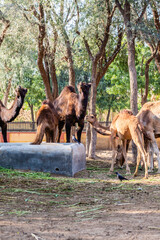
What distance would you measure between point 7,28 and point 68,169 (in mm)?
8293

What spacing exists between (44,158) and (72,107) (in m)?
2.48

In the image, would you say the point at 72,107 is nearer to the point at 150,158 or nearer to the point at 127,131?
the point at 127,131

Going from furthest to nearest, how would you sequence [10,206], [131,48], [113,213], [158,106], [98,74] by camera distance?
[98,74] → [131,48] → [158,106] → [10,206] → [113,213]

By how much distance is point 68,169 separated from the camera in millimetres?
10594

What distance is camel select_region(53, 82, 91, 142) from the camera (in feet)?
39.7

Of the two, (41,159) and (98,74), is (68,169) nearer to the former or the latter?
(41,159)

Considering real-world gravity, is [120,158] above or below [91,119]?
below

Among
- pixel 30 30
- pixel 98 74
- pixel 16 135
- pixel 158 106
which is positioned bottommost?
pixel 16 135

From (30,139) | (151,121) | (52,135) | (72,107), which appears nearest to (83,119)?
(72,107)

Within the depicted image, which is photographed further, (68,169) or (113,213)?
(68,169)

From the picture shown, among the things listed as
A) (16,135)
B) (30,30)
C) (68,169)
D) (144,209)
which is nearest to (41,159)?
(68,169)

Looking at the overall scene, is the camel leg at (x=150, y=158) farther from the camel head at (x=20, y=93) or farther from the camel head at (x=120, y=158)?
the camel head at (x=20, y=93)

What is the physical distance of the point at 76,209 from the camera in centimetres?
615

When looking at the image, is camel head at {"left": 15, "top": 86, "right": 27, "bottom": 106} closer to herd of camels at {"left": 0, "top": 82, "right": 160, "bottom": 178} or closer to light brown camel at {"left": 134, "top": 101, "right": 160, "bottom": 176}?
herd of camels at {"left": 0, "top": 82, "right": 160, "bottom": 178}
